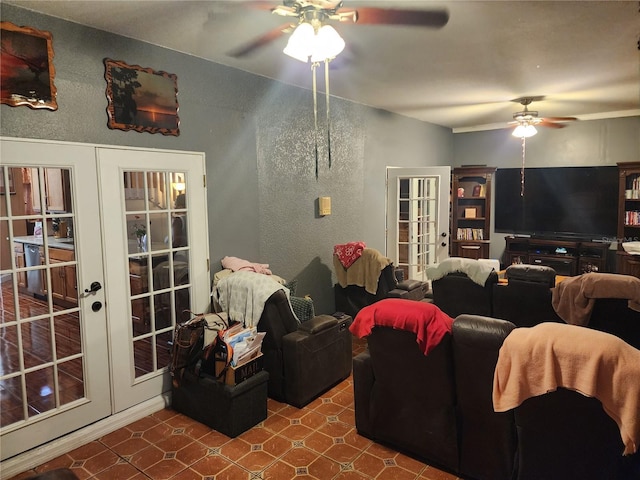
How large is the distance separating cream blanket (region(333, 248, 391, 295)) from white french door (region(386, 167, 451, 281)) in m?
1.47

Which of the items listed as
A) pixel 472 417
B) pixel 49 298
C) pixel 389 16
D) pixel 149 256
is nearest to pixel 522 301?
pixel 472 417

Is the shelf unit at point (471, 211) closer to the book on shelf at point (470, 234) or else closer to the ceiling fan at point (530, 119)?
the book on shelf at point (470, 234)

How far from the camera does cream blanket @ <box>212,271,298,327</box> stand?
3191mm

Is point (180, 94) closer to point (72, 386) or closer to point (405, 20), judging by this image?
point (405, 20)

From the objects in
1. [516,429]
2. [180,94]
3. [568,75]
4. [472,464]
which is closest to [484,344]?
[516,429]

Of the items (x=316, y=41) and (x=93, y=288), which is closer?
(x=316, y=41)

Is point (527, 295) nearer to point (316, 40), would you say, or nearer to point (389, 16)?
point (389, 16)

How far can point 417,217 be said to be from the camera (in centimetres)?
616

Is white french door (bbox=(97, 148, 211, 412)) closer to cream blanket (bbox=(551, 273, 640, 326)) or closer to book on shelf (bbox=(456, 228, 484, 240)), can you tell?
cream blanket (bbox=(551, 273, 640, 326))

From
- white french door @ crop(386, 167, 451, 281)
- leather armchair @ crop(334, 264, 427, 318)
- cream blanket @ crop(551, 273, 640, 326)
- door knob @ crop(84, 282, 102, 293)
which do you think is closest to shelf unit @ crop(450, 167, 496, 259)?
white french door @ crop(386, 167, 451, 281)

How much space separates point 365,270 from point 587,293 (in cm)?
213

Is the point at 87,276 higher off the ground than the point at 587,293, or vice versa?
the point at 87,276

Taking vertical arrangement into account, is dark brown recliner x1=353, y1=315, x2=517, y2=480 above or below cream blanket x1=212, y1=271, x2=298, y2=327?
below

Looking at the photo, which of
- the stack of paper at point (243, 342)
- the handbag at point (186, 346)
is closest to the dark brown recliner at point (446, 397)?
the stack of paper at point (243, 342)
